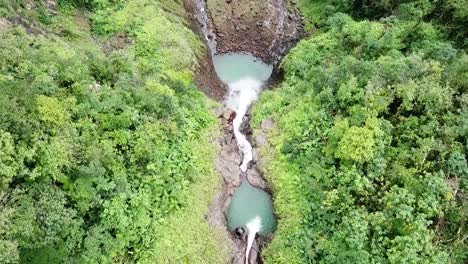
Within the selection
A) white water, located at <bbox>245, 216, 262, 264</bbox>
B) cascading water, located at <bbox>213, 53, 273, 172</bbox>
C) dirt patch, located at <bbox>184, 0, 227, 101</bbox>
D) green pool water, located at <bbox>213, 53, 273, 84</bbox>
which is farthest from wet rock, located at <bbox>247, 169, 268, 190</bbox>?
green pool water, located at <bbox>213, 53, 273, 84</bbox>

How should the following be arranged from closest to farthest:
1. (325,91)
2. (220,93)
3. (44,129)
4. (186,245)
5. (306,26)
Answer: (44,129), (186,245), (325,91), (220,93), (306,26)

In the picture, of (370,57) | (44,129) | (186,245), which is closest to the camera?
(44,129)

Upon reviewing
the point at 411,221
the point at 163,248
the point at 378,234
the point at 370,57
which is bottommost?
the point at 163,248

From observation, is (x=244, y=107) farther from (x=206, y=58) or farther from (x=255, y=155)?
(x=206, y=58)

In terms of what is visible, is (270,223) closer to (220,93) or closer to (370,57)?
(220,93)

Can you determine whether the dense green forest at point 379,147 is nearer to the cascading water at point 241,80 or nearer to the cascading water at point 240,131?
the cascading water at point 240,131

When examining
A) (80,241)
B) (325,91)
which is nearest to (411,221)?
(325,91)
